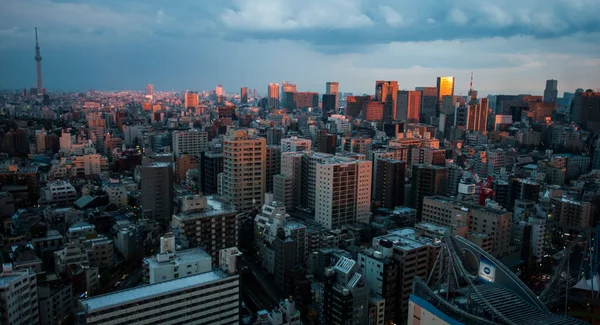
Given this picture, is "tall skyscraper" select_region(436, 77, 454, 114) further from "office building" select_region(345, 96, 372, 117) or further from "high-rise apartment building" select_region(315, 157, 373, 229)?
"high-rise apartment building" select_region(315, 157, 373, 229)

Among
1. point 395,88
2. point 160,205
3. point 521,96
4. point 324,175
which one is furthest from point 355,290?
point 521,96

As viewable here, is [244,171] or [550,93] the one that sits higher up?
[550,93]

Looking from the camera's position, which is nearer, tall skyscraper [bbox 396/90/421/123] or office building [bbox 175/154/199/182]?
office building [bbox 175/154/199/182]

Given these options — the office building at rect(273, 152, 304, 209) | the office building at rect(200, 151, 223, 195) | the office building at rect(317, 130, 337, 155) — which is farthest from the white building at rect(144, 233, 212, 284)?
the office building at rect(317, 130, 337, 155)

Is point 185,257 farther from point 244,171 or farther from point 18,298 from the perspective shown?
point 244,171

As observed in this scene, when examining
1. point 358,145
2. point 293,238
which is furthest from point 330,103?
point 293,238
